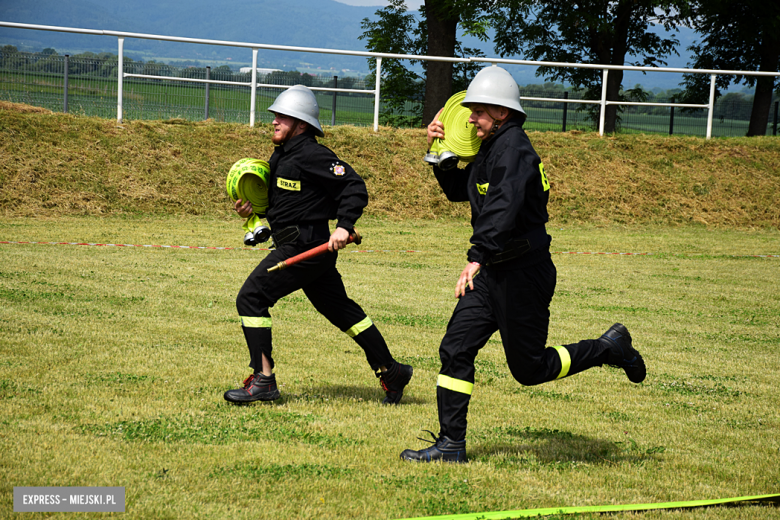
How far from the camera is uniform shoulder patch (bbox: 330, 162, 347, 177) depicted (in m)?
5.29

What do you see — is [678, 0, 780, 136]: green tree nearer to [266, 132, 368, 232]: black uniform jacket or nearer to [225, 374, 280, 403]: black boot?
[266, 132, 368, 232]: black uniform jacket

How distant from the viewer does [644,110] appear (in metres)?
27.3

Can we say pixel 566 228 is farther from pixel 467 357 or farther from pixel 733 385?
pixel 467 357

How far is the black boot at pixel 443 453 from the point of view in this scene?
4305 millimetres

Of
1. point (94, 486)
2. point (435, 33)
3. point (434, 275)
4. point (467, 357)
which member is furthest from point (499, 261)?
point (435, 33)

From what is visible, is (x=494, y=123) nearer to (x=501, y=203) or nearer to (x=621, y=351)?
(x=501, y=203)

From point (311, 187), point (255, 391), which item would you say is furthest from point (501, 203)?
point (255, 391)

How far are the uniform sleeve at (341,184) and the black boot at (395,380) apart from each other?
1.05m

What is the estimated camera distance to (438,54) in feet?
78.8

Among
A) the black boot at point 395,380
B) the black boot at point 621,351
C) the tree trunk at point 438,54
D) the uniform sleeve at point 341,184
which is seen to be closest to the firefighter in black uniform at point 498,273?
the black boot at point 621,351

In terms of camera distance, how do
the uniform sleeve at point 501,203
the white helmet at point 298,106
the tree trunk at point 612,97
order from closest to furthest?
the uniform sleeve at point 501,203, the white helmet at point 298,106, the tree trunk at point 612,97

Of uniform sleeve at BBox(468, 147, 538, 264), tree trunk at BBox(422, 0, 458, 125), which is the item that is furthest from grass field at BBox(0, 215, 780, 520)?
tree trunk at BBox(422, 0, 458, 125)

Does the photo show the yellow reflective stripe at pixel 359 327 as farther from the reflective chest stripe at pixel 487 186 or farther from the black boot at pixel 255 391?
the reflective chest stripe at pixel 487 186

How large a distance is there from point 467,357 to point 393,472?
0.73 metres
